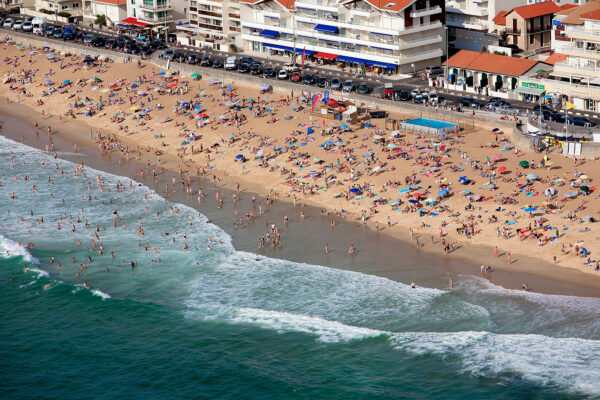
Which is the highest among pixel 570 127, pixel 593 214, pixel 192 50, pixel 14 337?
pixel 192 50

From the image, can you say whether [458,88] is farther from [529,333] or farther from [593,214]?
[529,333]

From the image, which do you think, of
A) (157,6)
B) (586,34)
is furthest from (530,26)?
(157,6)

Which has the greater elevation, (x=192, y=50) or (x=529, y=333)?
(x=192, y=50)

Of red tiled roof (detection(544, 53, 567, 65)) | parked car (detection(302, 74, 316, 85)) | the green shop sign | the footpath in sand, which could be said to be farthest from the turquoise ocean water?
red tiled roof (detection(544, 53, 567, 65))

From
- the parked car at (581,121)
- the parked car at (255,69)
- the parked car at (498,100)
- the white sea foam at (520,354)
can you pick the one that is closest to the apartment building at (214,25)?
the parked car at (255,69)

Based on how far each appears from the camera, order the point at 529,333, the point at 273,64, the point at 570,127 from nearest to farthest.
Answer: the point at 529,333
the point at 570,127
the point at 273,64

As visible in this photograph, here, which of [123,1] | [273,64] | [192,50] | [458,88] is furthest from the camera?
[123,1]

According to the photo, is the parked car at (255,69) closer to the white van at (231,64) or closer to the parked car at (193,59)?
the white van at (231,64)

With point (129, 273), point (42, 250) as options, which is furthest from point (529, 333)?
point (42, 250)

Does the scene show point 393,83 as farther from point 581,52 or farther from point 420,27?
point 581,52
